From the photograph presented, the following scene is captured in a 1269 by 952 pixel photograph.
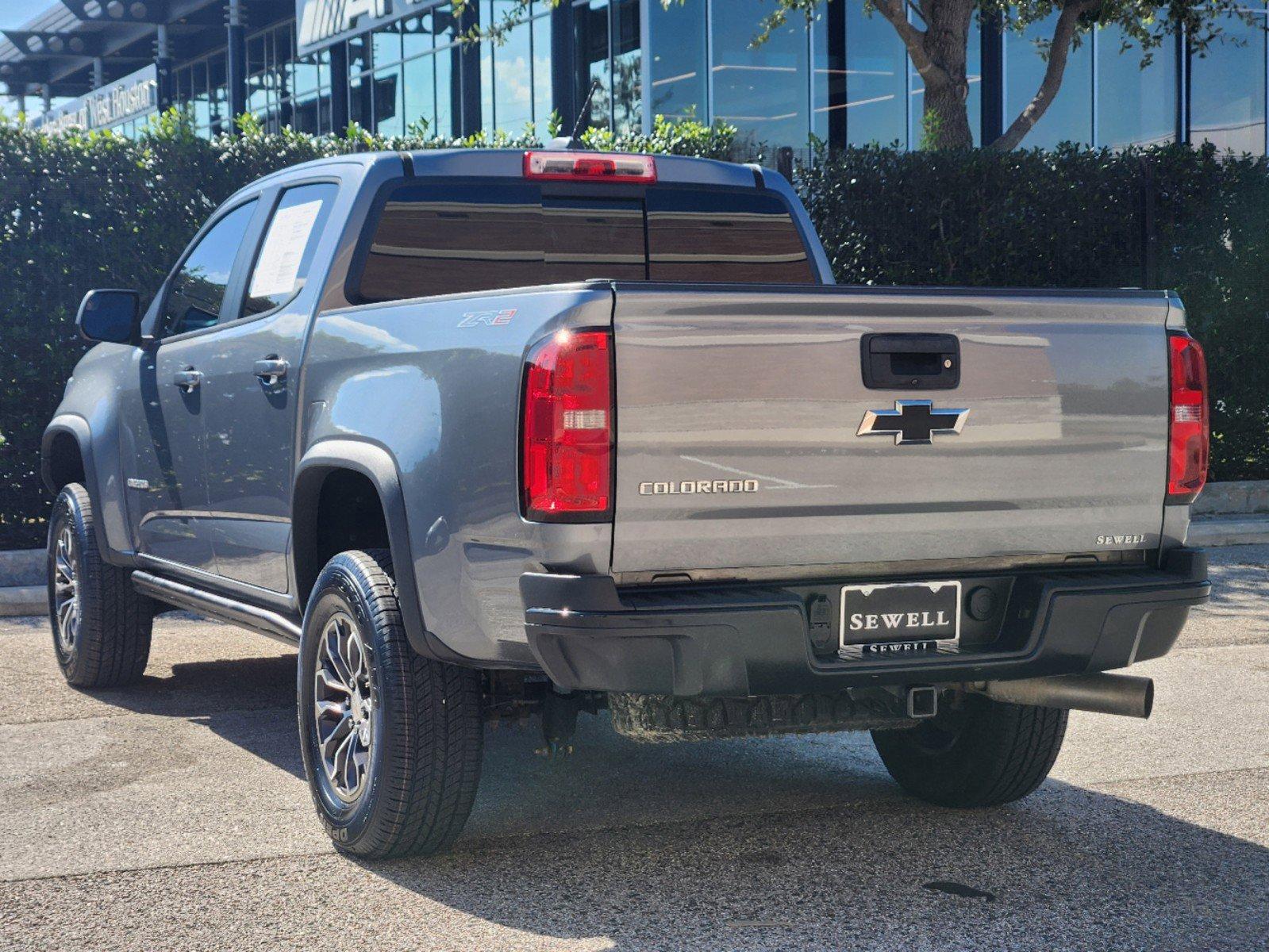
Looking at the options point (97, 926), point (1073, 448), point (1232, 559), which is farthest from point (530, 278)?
point (1232, 559)

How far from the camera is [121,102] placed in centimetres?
4066

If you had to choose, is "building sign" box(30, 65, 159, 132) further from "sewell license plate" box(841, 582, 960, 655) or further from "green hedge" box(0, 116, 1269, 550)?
"sewell license plate" box(841, 582, 960, 655)

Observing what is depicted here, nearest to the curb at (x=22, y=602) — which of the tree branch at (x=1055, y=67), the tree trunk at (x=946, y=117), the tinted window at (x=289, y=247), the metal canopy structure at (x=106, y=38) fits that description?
the tinted window at (x=289, y=247)

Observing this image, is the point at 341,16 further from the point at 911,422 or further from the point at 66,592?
the point at 911,422

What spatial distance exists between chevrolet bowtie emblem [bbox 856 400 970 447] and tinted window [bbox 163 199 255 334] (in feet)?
9.50

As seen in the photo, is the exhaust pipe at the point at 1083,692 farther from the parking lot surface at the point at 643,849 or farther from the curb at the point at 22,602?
the curb at the point at 22,602

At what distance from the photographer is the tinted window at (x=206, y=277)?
5.84m

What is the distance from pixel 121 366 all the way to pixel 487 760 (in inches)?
93.1

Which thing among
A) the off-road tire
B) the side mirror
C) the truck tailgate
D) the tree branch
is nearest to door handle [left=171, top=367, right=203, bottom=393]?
the side mirror

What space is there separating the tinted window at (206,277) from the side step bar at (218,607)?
99 cm

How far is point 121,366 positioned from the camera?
6492 millimetres

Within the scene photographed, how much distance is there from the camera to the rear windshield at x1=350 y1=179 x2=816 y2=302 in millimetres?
5137

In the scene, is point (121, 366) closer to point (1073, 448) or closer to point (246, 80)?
point (1073, 448)

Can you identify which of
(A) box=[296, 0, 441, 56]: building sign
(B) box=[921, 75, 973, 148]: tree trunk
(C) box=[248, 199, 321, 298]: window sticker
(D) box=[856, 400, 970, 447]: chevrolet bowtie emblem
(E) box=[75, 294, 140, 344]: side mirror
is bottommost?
(D) box=[856, 400, 970, 447]: chevrolet bowtie emblem
